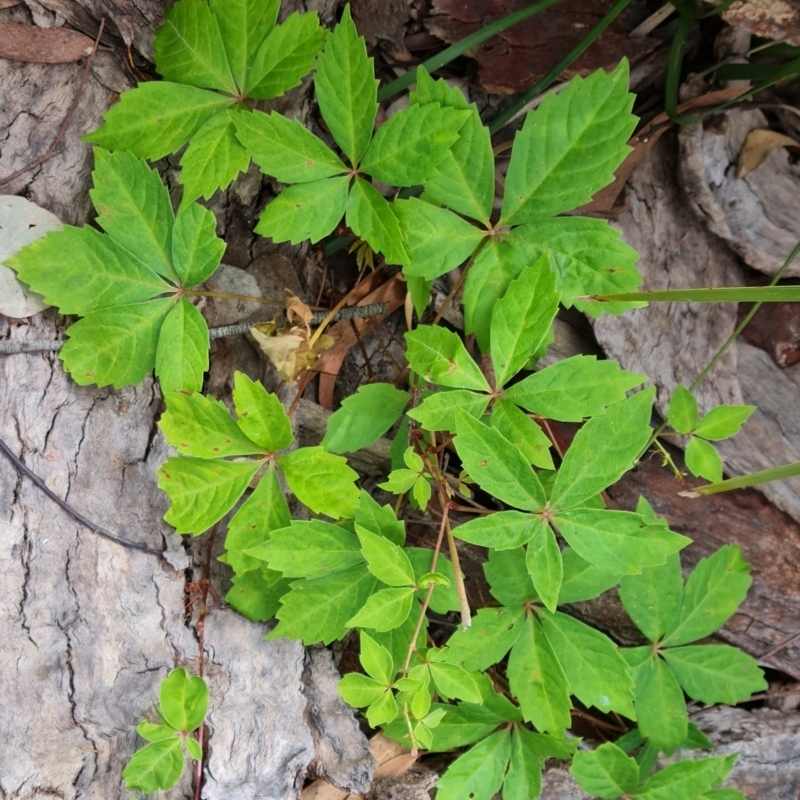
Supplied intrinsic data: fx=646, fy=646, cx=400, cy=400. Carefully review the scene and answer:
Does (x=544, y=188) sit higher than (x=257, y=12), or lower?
lower

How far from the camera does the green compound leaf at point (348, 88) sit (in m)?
1.41

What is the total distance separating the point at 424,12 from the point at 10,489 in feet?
5.08

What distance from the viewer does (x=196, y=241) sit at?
4.88ft

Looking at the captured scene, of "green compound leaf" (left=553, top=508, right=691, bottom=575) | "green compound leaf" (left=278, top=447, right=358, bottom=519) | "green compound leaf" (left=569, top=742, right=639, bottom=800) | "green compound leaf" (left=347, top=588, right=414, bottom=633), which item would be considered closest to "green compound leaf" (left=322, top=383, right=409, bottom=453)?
"green compound leaf" (left=278, top=447, right=358, bottom=519)

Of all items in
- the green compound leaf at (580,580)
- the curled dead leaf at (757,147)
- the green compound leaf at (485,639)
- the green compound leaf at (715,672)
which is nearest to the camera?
the green compound leaf at (485,639)

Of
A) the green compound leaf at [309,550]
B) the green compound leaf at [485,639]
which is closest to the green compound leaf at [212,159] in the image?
the green compound leaf at [309,550]

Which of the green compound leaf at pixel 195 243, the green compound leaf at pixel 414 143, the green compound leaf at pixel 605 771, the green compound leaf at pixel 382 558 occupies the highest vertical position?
the green compound leaf at pixel 414 143

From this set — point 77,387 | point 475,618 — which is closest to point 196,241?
point 77,387

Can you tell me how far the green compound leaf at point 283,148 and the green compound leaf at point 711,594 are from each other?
4.85 feet

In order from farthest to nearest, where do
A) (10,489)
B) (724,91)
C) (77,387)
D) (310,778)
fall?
(724,91), (310,778), (77,387), (10,489)

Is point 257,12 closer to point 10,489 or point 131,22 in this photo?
point 131,22

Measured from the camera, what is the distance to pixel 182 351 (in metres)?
1.49

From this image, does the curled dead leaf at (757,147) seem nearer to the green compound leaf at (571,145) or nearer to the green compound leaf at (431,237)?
the green compound leaf at (571,145)

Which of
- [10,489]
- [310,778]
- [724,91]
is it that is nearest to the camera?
[10,489]
